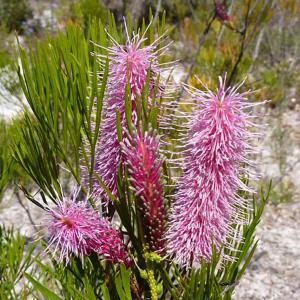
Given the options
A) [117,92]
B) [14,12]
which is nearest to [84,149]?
[117,92]

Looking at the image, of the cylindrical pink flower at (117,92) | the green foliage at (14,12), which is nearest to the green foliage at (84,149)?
the cylindrical pink flower at (117,92)

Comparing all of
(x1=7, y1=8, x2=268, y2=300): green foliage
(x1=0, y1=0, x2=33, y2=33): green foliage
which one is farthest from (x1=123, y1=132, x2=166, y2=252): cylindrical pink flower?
(x1=0, y1=0, x2=33, y2=33): green foliage

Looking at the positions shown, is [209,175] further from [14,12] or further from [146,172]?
[14,12]

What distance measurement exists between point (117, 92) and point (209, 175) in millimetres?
177

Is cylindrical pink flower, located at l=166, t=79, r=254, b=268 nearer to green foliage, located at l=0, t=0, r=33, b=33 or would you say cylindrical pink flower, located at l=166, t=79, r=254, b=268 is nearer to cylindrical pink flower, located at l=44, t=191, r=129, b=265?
cylindrical pink flower, located at l=44, t=191, r=129, b=265

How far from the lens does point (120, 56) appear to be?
0.72 meters

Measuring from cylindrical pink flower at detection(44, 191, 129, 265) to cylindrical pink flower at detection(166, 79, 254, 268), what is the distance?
81 mm

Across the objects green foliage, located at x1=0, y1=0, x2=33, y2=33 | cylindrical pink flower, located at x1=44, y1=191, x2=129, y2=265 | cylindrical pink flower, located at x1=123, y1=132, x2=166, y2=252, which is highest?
green foliage, located at x1=0, y1=0, x2=33, y2=33

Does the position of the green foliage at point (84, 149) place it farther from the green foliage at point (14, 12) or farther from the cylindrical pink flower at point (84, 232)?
the green foliage at point (14, 12)

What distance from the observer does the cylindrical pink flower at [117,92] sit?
27.2 inches

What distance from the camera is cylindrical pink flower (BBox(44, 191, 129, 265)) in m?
0.72

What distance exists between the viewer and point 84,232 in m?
0.71

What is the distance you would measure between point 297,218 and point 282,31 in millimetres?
2743

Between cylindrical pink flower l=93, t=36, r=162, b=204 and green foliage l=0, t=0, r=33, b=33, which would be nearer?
cylindrical pink flower l=93, t=36, r=162, b=204
